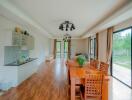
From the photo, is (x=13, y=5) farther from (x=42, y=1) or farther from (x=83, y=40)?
(x=83, y=40)

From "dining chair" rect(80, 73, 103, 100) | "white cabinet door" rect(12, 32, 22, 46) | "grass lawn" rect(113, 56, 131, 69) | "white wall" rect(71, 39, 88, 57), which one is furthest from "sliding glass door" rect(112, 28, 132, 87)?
"white wall" rect(71, 39, 88, 57)

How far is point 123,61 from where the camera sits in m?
5.73

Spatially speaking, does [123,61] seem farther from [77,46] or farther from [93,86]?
[77,46]

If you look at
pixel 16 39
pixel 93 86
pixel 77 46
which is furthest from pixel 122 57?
pixel 77 46

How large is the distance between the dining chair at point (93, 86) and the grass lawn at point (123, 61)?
2.77m

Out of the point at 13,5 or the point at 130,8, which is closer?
the point at 130,8

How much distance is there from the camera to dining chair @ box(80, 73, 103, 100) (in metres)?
2.91

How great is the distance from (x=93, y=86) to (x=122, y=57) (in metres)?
3.37

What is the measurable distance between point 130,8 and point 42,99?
3.19 m

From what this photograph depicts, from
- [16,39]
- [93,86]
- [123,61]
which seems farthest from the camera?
[123,61]

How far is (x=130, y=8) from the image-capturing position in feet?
10.5

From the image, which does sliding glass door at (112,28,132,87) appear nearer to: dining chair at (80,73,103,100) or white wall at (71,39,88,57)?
dining chair at (80,73,103,100)

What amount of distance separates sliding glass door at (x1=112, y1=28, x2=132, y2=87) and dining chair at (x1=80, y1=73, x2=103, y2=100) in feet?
8.55

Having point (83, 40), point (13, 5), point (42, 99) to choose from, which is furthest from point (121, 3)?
point (83, 40)
